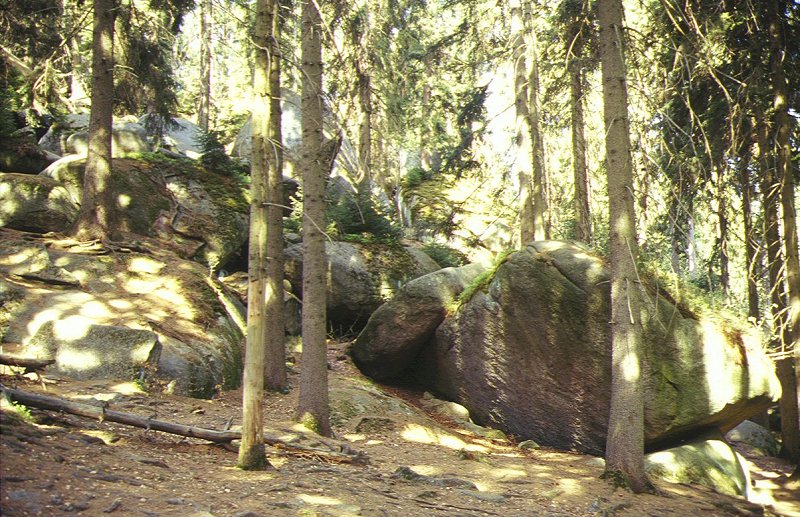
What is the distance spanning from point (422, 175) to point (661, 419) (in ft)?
49.6

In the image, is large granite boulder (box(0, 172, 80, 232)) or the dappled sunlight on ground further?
large granite boulder (box(0, 172, 80, 232))

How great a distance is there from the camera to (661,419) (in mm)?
10633

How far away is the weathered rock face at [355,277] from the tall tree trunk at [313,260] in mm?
6431

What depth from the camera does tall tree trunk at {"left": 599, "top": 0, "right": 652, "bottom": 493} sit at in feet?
28.6

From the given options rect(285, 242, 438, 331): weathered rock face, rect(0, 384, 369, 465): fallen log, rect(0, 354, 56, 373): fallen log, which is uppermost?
rect(285, 242, 438, 331): weathered rock face

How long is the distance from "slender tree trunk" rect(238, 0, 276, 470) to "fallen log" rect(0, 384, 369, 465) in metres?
0.54

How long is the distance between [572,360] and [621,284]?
10.7 feet

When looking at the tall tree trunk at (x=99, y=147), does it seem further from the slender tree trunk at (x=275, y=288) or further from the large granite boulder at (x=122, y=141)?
the large granite boulder at (x=122, y=141)

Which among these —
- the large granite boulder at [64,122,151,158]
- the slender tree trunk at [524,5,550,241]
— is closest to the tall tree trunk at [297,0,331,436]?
the slender tree trunk at [524,5,550,241]

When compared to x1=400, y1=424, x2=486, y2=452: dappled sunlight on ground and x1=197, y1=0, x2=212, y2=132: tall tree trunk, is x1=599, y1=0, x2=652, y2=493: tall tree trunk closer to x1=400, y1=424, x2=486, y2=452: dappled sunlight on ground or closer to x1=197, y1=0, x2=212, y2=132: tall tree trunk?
x1=400, y1=424, x2=486, y2=452: dappled sunlight on ground

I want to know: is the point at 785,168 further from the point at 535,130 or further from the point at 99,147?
the point at 99,147

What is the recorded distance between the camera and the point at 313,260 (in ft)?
32.7

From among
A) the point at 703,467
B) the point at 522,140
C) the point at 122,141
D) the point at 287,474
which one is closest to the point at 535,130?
the point at 522,140

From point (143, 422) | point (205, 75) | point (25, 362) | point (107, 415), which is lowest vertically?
point (143, 422)
